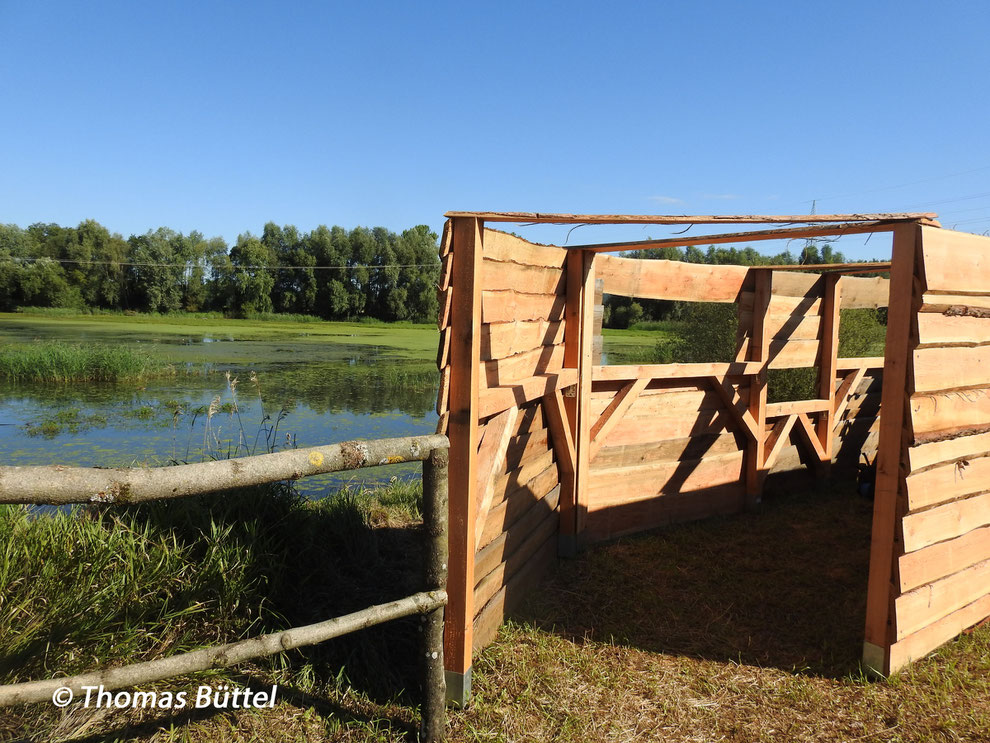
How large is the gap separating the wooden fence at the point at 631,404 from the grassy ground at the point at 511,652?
0.25 m

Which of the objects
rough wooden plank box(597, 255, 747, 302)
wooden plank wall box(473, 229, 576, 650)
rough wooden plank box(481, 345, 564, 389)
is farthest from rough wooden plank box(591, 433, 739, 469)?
rough wooden plank box(597, 255, 747, 302)

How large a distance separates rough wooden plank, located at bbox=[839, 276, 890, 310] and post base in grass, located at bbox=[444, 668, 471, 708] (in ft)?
17.7

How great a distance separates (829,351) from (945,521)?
3.30 metres

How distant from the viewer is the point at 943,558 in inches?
137

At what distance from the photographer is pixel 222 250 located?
54.9m

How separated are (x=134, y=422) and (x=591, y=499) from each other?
956 centimetres

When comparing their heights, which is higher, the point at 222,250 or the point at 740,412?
the point at 222,250

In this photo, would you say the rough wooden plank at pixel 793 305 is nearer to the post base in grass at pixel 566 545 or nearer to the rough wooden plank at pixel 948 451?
the rough wooden plank at pixel 948 451

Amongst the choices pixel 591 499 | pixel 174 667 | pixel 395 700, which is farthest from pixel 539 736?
pixel 591 499

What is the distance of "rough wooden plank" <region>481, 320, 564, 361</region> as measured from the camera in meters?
3.15

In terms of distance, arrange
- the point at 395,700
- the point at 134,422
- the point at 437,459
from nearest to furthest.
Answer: the point at 437,459
the point at 395,700
the point at 134,422

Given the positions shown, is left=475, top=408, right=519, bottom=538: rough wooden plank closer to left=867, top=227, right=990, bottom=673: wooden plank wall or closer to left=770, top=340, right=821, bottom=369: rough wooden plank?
left=867, top=227, right=990, bottom=673: wooden plank wall

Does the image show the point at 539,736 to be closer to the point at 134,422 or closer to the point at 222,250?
the point at 134,422

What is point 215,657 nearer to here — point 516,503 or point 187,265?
point 516,503
